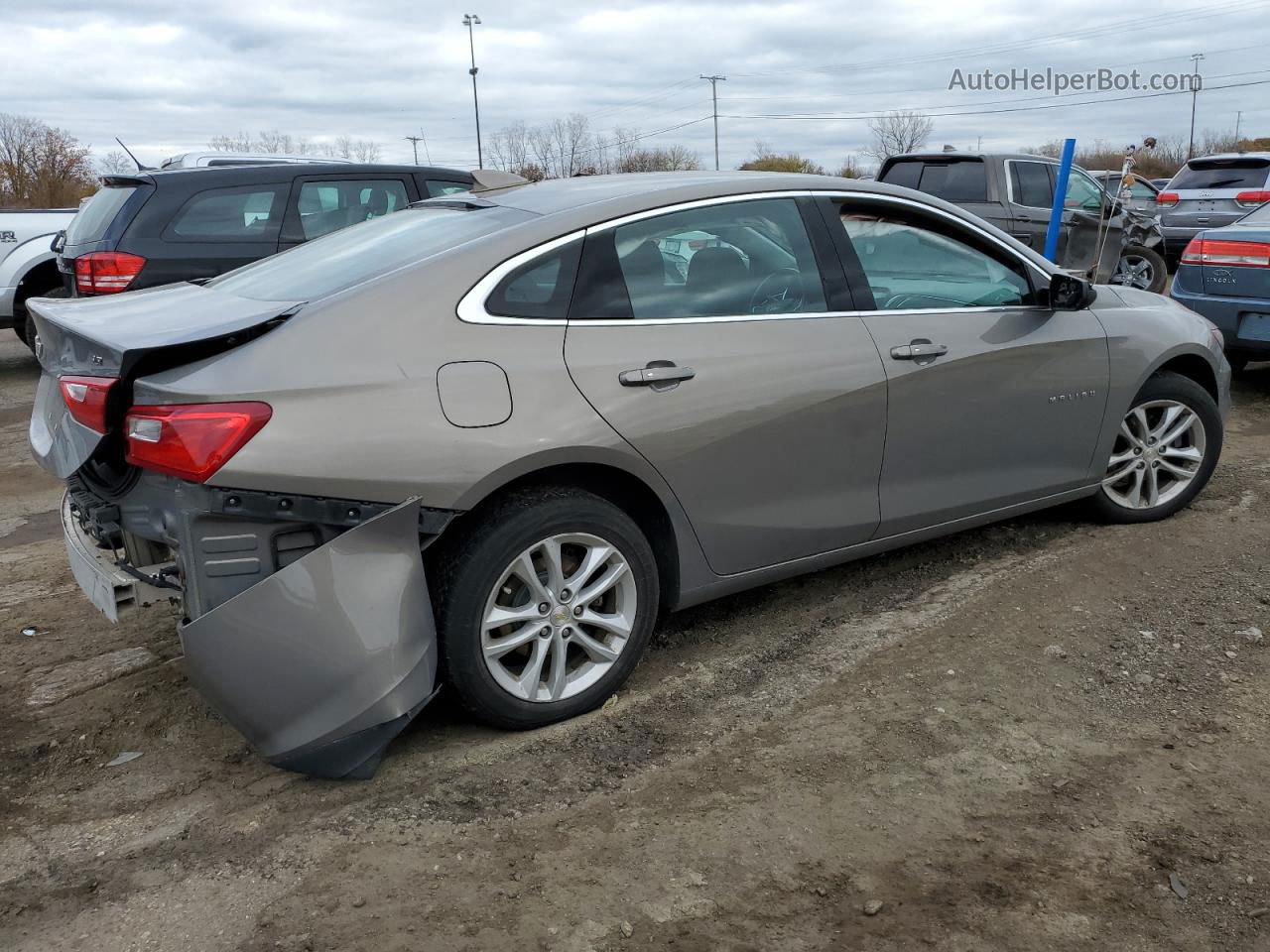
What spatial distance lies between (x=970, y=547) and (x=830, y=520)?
1.27 meters

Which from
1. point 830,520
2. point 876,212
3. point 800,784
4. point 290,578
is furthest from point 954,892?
point 876,212

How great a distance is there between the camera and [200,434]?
2650mm

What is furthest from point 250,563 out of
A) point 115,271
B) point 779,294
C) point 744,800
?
point 115,271

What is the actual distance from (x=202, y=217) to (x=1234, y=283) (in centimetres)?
699

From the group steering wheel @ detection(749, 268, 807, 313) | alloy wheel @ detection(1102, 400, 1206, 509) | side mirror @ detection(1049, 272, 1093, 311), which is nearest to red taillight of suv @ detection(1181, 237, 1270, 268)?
alloy wheel @ detection(1102, 400, 1206, 509)

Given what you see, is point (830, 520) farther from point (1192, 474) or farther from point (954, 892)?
point (1192, 474)

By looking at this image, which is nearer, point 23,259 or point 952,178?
point 23,259

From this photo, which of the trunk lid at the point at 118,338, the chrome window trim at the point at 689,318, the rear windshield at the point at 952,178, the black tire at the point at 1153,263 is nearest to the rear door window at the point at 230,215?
the trunk lid at the point at 118,338

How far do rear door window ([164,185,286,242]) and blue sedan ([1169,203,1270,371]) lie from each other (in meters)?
6.39

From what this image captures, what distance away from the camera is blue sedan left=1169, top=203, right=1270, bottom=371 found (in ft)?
23.5

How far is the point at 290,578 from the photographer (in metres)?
2.71

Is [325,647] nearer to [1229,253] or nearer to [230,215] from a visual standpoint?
[230,215]

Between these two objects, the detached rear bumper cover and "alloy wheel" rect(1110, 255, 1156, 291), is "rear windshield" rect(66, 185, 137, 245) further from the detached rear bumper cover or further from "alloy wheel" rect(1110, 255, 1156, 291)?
"alloy wheel" rect(1110, 255, 1156, 291)

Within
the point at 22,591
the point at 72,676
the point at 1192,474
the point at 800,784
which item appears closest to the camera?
the point at 800,784
